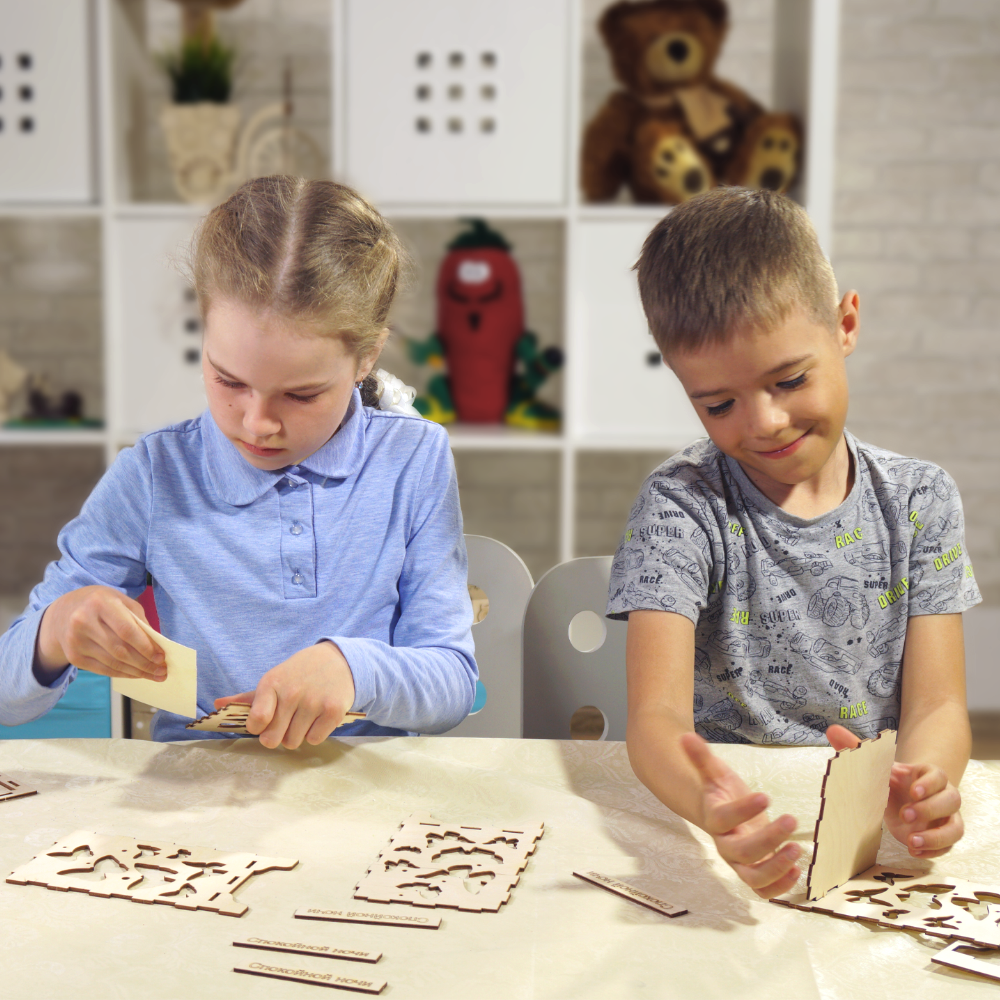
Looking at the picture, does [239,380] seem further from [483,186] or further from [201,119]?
[201,119]

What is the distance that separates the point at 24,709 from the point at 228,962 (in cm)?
50

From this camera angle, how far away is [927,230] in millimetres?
2482

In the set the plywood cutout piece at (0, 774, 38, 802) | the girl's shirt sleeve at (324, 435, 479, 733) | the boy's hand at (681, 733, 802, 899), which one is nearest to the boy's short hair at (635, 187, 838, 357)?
the girl's shirt sleeve at (324, 435, 479, 733)

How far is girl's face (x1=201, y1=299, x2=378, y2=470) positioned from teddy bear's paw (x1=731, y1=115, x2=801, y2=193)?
4.48 ft

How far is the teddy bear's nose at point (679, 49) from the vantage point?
2.03 meters

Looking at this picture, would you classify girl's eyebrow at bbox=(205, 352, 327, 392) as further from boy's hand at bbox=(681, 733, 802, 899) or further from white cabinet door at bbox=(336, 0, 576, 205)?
white cabinet door at bbox=(336, 0, 576, 205)

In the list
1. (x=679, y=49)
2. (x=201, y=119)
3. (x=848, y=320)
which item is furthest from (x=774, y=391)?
(x=201, y=119)

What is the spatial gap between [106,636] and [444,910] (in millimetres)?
336

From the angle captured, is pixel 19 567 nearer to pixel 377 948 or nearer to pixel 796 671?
pixel 796 671

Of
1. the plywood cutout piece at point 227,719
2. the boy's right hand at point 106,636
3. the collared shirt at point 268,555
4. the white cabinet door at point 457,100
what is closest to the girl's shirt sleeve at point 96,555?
the collared shirt at point 268,555

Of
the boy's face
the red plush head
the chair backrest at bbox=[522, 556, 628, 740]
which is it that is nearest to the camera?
the boy's face

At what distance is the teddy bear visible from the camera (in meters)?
2.02

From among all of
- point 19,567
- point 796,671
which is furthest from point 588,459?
point 796,671

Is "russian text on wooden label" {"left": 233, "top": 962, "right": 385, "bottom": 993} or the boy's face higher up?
the boy's face
